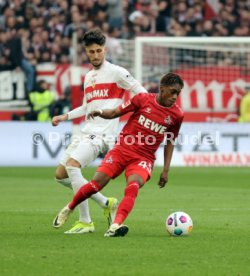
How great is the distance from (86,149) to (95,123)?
433 mm

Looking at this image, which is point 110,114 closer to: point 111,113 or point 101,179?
point 111,113

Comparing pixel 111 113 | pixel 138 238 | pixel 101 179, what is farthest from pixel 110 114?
pixel 138 238

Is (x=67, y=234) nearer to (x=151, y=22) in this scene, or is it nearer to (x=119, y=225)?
(x=119, y=225)

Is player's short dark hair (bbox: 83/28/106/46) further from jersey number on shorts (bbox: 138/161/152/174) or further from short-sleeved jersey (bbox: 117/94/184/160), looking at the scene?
jersey number on shorts (bbox: 138/161/152/174)

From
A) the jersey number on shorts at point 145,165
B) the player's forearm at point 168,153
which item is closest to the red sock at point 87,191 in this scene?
the jersey number on shorts at point 145,165

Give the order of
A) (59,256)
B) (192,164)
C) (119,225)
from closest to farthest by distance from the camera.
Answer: (59,256) → (119,225) → (192,164)

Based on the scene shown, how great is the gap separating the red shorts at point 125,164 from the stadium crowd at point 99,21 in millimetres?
16917

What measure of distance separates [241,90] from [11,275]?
19.6 m

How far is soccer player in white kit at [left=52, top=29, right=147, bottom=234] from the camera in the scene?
1089 centimetres

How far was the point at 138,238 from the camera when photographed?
10117 mm

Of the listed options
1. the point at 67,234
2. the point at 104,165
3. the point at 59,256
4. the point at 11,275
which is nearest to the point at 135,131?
the point at 104,165

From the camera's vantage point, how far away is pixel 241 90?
26.7m

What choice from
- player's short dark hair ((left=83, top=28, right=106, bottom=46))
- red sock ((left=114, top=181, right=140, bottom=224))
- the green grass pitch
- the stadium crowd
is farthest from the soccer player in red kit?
the stadium crowd

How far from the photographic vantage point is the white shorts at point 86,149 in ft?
35.8
